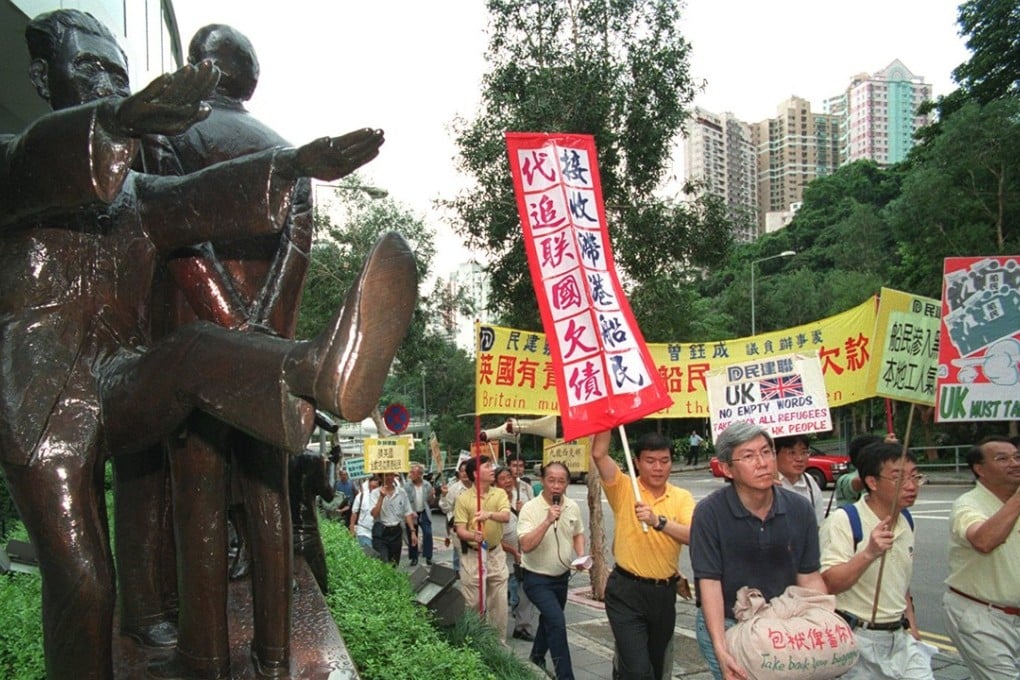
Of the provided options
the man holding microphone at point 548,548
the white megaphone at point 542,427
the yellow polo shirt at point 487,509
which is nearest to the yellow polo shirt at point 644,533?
the man holding microphone at point 548,548

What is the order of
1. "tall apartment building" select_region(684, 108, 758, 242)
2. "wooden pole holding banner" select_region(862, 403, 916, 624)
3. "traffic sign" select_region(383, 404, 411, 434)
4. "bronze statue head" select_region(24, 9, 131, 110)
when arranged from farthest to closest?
"tall apartment building" select_region(684, 108, 758, 242), "traffic sign" select_region(383, 404, 411, 434), "wooden pole holding banner" select_region(862, 403, 916, 624), "bronze statue head" select_region(24, 9, 131, 110)

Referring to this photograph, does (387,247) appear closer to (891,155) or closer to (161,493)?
(161,493)

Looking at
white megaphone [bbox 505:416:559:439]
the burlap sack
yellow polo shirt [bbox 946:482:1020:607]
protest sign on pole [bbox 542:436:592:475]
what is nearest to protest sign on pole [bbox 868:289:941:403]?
yellow polo shirt [bbox 946:482:1020:607]

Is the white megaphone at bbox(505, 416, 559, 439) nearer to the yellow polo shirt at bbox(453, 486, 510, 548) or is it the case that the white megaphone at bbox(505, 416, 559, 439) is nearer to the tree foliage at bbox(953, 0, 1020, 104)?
the yellow polo shirt at bbox(453, 486, 510, 548)

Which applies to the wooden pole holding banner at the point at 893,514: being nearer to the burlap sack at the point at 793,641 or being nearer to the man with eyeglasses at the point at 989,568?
the man with eyeglasses at the point at 989,568

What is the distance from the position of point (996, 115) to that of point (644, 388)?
2248 centimetres

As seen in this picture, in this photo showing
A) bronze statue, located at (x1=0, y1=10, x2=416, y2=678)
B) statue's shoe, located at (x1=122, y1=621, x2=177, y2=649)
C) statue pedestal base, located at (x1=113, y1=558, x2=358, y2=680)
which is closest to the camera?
bronze statue, located at (x1=0, y1=10, x2=416, y2=678)

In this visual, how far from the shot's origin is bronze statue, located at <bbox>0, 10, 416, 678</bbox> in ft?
6.40

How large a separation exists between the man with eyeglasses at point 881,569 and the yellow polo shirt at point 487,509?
13.7 ft

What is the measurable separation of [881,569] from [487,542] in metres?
4.51

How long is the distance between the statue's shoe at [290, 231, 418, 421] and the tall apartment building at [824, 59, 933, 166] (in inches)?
3731

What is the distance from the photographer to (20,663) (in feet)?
10.6

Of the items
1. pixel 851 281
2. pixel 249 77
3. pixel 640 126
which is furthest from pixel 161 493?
pixel 851 281

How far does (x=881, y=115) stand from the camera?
295 ft
